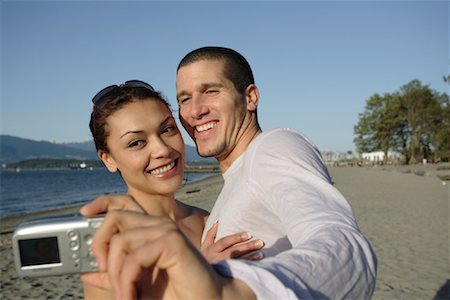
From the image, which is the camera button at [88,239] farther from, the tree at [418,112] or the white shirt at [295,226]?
the tree at [418,112]

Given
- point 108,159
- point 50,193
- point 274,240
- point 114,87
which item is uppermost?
point 114,87

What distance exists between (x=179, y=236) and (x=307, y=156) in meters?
0.78

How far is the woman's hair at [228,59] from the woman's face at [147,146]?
0.33m

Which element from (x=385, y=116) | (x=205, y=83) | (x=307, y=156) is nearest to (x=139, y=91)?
(x=205, y=83)

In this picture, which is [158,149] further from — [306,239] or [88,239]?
[306,239]

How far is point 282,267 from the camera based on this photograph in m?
0.83

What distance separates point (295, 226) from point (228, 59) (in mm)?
1492

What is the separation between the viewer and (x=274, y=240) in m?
1.53

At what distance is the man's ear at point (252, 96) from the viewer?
8.35 ft

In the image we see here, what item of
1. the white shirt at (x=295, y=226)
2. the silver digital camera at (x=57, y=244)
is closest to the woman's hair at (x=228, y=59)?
→ the white shirt at (x=295, y=226)

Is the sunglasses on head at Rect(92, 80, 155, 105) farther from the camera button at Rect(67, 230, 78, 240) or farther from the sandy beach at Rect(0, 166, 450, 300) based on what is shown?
the sandy beach at Rect(0, 166, 450, 300)

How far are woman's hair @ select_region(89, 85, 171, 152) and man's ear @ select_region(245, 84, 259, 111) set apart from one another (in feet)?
1.66

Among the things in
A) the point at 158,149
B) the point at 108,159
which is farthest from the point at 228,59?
the point at 108,159

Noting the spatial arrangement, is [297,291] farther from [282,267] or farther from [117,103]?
[117,103]
